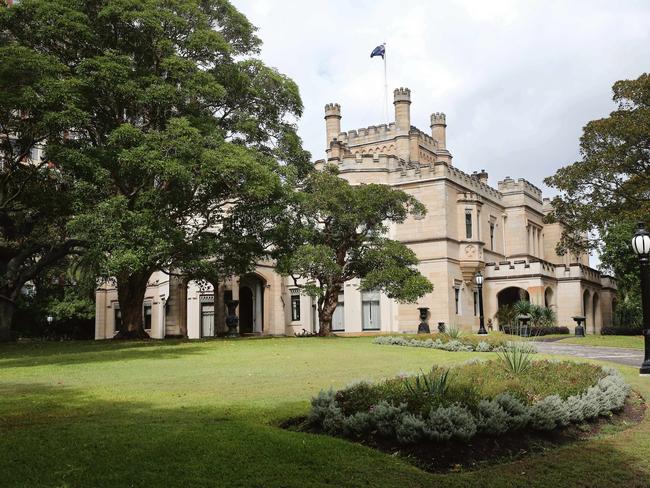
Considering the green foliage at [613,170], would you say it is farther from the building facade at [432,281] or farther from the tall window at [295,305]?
the tall window at [295,305]

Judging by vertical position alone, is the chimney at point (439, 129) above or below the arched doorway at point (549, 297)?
above

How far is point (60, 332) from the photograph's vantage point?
51.9m

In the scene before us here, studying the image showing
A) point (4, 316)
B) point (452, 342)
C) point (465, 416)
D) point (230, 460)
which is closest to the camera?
point (230, 460)

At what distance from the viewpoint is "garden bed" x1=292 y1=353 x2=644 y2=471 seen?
7.21m

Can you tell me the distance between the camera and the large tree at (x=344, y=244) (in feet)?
93.4

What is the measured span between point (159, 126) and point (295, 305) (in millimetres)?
22413

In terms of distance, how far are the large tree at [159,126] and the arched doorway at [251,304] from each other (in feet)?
57.2

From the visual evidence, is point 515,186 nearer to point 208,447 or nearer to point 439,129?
point 439,129

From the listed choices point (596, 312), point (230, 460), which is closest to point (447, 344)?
point (230, 460)

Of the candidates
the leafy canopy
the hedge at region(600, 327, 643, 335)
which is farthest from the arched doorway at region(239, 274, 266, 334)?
the hedge at region(600, 327, 643, 335)

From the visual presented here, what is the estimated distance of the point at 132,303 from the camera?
27984mm

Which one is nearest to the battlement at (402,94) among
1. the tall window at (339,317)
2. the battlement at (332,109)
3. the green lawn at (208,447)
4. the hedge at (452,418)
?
the battlement at (332,109)

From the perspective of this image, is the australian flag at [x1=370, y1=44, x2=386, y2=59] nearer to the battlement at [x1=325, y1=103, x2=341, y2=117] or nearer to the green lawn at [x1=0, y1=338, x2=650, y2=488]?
the battlement at [x1=325, y1=103, x2=341, y2=117]

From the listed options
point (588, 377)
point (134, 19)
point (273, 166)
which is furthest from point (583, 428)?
point (134, 19)
